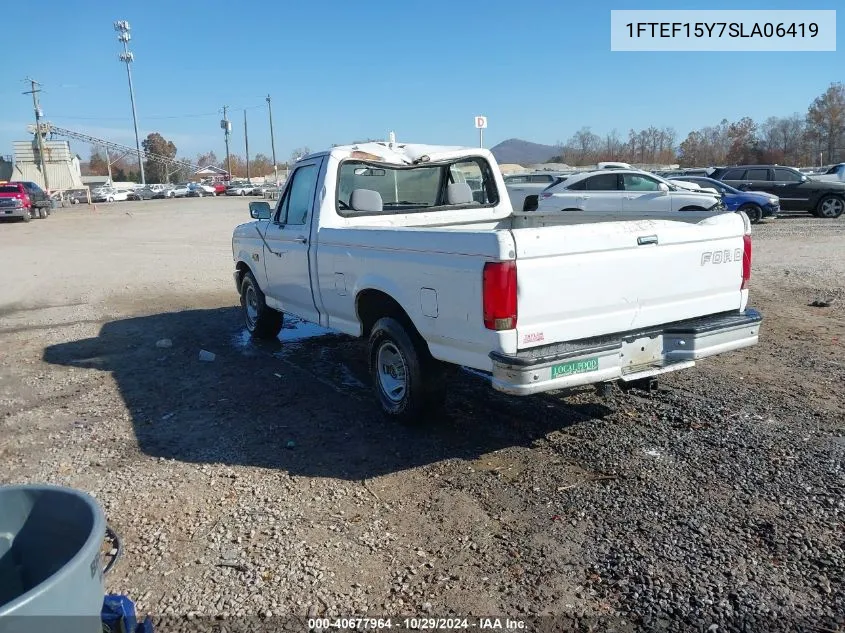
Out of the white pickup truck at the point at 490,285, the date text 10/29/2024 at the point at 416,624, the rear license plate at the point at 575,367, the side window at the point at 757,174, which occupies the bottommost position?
the date text 10/29/2024 at the point at 416,624

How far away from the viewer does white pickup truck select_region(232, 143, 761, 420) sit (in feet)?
13.4

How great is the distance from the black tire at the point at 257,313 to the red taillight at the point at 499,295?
441 cm

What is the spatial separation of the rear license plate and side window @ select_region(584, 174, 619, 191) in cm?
1544

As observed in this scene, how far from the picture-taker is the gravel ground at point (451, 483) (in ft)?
10.4

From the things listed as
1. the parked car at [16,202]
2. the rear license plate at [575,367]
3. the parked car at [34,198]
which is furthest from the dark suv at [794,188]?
the parked car at [34,198]

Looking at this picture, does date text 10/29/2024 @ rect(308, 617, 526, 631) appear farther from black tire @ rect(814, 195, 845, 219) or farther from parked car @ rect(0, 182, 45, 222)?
parked car @ rect(0, 182, 45, 222)

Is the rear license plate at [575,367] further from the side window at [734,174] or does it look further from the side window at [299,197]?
the side window at [734,174]

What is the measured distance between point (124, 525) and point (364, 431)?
6.05 feet

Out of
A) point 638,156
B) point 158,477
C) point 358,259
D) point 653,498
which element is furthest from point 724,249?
point 638,156

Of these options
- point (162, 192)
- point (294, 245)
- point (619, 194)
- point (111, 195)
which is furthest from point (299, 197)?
point (162, 192)

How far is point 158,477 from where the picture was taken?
4.48 meters

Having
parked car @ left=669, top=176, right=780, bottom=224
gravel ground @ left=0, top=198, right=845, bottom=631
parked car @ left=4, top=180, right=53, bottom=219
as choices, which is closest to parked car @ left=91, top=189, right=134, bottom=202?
parked car @ left=4, top=180, right=53, bottom=219

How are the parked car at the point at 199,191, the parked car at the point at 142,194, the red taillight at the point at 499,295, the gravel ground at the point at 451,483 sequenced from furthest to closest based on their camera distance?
the parked car at the point at 199,191
the parked car at the point at 142,194
the red taillight at the point at 499,295
the gravel ground at the point at 451,483

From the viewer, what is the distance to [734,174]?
23.8 m
